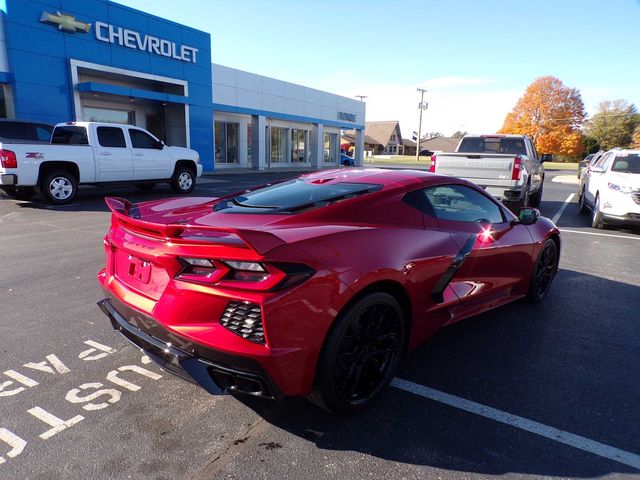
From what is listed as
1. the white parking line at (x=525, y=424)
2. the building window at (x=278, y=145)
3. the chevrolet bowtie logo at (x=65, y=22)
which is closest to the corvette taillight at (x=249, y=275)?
the white parking line at (x=525, y=424)

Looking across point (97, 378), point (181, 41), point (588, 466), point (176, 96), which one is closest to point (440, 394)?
point (588, 466)

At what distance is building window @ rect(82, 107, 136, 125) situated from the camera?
62.3ft

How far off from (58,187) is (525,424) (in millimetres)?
11078

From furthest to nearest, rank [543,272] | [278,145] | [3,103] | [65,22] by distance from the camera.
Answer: [278,145] < [65,22] < [3,103] < [543,272]

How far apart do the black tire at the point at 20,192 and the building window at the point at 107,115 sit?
27.1ft

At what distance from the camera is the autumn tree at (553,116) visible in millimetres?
56156

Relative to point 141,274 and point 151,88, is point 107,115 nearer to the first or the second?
point 151,88

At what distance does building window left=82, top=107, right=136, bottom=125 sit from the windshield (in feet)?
61.2

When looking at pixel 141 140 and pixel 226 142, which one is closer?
pixel 141 140

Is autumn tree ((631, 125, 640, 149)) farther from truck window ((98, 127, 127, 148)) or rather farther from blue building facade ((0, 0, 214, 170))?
truck window ((98, 127, 127, 148))

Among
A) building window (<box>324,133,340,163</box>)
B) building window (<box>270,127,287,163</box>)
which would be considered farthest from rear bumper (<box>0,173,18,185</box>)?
building window (<box>324,133,340,163</box>)

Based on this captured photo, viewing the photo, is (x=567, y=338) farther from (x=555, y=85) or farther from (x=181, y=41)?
(x=555, y=85)

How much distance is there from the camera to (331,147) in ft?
116

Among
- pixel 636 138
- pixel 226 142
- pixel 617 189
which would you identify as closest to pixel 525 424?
pixel 617 189
